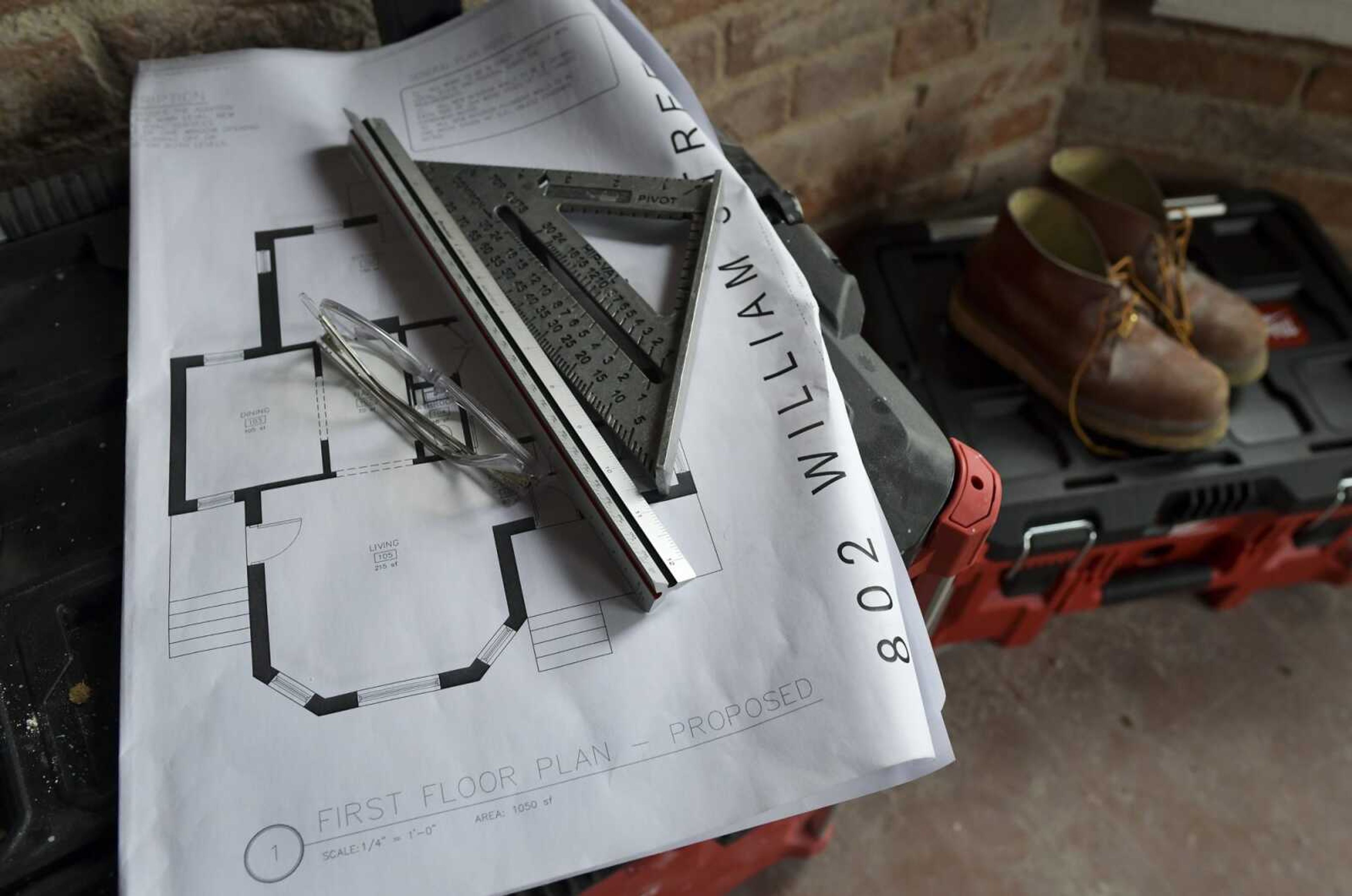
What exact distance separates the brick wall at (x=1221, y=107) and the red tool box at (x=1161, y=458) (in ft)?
0.24

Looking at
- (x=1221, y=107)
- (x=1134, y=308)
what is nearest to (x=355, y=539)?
(x=1134, y=308)

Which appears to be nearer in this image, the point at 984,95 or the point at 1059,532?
the point at 1059,532

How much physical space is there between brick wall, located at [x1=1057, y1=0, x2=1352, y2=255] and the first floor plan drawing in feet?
2.74

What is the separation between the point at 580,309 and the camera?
1.51ft

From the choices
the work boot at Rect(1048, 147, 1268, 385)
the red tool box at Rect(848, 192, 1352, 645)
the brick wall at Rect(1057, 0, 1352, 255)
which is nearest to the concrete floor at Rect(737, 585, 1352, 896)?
the red tool box at Rect(848, 192, 1352, 645)

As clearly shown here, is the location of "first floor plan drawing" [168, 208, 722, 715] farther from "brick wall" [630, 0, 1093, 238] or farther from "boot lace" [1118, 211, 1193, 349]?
"boot lace" [1118, 211, 1193, 349]

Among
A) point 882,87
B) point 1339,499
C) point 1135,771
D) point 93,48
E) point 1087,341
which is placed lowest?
point 1135,771

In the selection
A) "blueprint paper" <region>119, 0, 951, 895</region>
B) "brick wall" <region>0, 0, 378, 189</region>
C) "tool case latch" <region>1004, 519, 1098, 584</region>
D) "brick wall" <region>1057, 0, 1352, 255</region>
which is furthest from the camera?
"brick wall" <region>1057, 0, 1352, 255</region>

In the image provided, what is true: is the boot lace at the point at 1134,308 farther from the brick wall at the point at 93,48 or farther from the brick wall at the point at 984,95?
the brick wall at the point at 93,48

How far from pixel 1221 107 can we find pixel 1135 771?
0.69m

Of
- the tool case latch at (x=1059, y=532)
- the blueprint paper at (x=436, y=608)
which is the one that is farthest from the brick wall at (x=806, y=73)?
the tool case latch at (x=1059, y=532)

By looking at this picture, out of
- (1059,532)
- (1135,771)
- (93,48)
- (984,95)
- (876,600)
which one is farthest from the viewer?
(984,95)

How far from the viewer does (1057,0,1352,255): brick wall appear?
0.92m

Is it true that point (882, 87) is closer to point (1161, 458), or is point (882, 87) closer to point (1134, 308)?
point (1134, 308)
